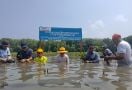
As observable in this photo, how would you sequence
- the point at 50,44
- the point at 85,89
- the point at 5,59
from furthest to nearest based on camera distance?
the point at 50,44, the point at 5,59, the point at 85,89

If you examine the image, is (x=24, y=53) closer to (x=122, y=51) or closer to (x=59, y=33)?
(x=122, y=51)

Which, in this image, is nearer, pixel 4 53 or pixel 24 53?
pixel 4 53

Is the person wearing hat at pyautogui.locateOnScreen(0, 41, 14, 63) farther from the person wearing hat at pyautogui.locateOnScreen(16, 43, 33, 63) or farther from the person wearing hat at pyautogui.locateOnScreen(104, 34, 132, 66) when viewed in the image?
the person wearing hat at pyautogui.locateOnScreen(104, 34, 132, 66)

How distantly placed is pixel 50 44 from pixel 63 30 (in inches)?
471

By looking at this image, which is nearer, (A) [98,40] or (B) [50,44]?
(B) [50,44]


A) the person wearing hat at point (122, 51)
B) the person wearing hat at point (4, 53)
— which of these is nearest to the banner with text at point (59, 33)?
the person wearing hat at point (4, 53)

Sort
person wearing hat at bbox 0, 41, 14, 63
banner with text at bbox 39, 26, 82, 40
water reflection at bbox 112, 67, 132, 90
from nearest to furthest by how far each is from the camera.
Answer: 1. water reflection at bbox 112, 67, 132, 90
2. person wearing hat at bbox 0, 41, 14, 63
3. banner with text at bbox 39, 26, 82, 40

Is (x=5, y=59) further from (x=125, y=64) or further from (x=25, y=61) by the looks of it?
(x=125, y=64)

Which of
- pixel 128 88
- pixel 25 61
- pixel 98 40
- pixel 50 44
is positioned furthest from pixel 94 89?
pixel 98 40

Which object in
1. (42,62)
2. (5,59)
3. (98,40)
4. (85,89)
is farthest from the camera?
(98,40)

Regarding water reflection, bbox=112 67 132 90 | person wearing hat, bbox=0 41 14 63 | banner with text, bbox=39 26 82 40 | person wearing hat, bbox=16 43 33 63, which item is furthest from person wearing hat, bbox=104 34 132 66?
banner with text, bbox=39 26 82 40

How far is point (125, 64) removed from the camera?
9914 millimetres

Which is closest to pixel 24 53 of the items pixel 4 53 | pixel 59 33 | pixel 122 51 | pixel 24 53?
pixel 24 53

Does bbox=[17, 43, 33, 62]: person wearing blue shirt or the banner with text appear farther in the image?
the banner with text
